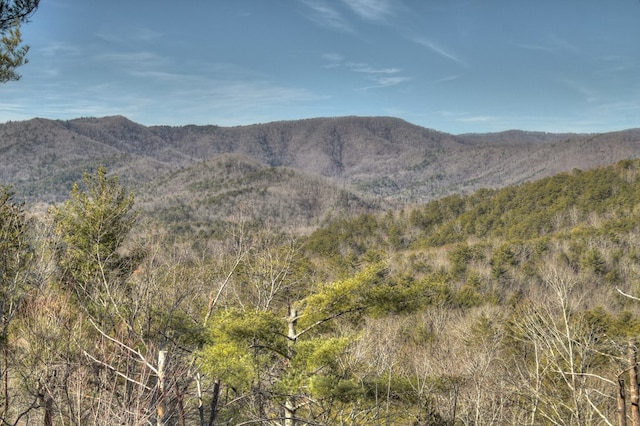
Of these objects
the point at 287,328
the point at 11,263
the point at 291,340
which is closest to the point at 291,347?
the point at 291,340

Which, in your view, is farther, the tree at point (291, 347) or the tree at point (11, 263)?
the tree at point (11, 263)

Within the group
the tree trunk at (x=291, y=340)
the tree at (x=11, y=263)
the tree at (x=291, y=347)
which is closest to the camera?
the tree at (x=291, y=347)

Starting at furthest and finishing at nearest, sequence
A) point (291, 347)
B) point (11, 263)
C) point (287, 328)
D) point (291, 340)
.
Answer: point (11, 263) → point (287, 328) → point (291, 340) → point (291, 347)

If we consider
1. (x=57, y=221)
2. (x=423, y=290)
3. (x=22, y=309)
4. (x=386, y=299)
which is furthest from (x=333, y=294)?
(x=57, y=221)

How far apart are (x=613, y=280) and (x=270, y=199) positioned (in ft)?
413

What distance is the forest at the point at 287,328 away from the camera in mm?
6977

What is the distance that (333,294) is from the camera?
895 centimetres

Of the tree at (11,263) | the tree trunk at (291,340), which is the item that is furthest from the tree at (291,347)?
the tree at (11,263)

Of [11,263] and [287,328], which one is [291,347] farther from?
[11,263]

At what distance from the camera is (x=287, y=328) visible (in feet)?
31.1

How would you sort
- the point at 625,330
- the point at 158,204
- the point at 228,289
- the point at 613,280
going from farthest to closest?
the point at 158,204
the point at 613,280
the point at 625,330
the point at 228,289

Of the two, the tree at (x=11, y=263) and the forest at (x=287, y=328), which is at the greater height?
the tree at (x=11, y=263)

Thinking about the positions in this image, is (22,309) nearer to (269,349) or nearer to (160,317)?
(160,317)

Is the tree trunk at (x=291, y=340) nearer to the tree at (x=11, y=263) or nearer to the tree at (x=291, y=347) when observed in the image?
the tree at (x=291, y=347)
